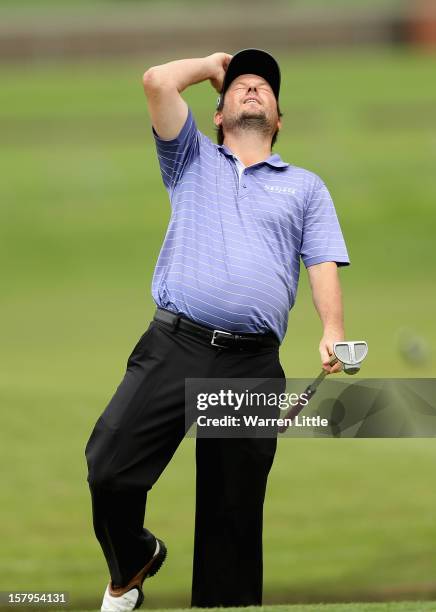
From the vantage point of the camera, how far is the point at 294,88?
48281 millimetres

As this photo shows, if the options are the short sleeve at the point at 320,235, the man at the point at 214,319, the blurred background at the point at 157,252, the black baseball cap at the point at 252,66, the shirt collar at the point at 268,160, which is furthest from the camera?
the blurred background at the point at 157,252

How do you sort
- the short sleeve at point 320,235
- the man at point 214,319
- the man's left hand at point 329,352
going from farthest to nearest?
the short sleeve at point 320,235 → the man at point 214,319 → the man's left hand at point 329,352

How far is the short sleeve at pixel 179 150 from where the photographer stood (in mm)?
5711

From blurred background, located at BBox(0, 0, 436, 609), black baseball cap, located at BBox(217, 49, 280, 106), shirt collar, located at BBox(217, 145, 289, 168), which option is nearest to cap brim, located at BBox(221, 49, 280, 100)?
black baseball cap, located at BBox(217, 49, 280, 106)

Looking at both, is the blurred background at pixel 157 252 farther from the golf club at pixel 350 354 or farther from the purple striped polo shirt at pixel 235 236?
the golf club at pixel 350 354

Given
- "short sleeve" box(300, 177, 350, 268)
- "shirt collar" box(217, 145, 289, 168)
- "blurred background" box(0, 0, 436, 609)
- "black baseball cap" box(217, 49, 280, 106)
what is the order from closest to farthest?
"short sleeve" box(300, 177, 350, 268) < "shirt collar" box(217, 145, 289, 168) < "black baseball cap" box(217, 49, 280, 106) < "blurred background" box(0, 0, 436, 609)

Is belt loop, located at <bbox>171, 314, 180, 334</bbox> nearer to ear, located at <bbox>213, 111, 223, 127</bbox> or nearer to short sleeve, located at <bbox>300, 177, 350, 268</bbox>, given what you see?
short sleeve, located at <bbox>300, 177, 350, 268</bbox>

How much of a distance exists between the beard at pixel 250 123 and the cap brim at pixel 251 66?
0.62 feet

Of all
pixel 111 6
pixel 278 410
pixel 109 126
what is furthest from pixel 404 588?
pixel 111 6

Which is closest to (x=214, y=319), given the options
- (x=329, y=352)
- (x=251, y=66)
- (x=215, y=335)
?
(x=215, y=335)

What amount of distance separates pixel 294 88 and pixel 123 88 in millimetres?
6598

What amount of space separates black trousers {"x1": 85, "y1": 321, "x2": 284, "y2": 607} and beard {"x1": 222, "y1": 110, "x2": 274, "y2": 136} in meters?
0.91

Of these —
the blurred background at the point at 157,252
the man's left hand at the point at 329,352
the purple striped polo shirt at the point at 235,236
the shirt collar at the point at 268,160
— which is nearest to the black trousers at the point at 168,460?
the purple striped polo shirt at the point at 235,236

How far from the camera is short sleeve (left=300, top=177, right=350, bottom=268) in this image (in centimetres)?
568
